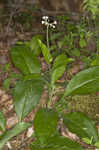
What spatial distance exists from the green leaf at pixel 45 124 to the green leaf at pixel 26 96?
124 mm

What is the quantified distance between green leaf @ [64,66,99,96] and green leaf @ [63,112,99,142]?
0.51 ft

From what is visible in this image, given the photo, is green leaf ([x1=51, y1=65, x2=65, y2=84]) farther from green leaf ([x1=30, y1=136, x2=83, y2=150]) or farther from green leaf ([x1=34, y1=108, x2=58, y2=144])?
green leaf ([x1=30, y1=136, x2=83, y2=150])

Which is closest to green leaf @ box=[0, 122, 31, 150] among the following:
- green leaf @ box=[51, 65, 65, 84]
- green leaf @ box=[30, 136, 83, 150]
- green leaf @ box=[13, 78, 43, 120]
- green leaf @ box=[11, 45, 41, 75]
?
green leaf @ box=[30, 136, 83, 150]

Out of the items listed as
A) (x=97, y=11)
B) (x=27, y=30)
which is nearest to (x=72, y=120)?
(x=97, y=11)

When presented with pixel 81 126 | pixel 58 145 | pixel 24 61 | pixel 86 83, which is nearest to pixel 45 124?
pixel 58 145

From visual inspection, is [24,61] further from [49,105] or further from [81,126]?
[81,126]

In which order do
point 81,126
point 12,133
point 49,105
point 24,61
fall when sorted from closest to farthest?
1. point 12,133
2. point 81,126
3. point 49,105
4. point 24,61

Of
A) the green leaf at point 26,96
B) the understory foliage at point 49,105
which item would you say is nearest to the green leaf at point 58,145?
the understory foliage at point 49,105

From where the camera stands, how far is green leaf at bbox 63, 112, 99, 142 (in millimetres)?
1353

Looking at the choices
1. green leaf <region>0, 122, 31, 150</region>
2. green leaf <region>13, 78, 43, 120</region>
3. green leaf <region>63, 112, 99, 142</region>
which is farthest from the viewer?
green leaf <region>13, 78, 43, 120</region>

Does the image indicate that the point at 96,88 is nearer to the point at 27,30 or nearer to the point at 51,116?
the point at 51,116

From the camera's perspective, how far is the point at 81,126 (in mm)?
1398

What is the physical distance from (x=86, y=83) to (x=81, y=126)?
26cm

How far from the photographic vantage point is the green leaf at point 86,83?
1411 millimetres
